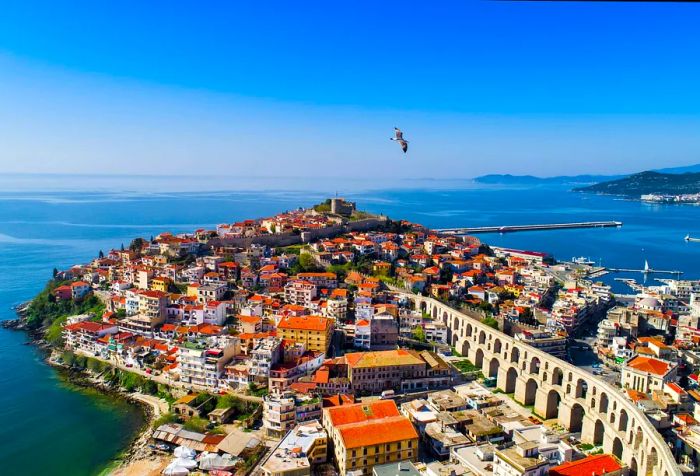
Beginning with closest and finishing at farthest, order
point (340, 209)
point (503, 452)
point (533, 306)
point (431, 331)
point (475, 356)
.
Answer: point (503, 452)
point (475, 356)
point (431, 331)
point (533, 306)
point (340, 209)

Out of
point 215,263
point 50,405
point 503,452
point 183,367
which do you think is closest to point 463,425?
point 503,452

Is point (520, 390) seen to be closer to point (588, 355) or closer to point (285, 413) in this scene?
point (588, 355)

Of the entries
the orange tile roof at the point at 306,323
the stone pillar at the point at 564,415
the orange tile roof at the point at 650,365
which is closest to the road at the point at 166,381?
the orange tile roof at the point at 306,323

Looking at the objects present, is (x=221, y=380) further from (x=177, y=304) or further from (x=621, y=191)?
(x=621, y=191)

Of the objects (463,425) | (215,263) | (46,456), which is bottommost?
(46,456)

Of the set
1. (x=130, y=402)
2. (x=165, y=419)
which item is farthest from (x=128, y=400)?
(x=165, y=419)

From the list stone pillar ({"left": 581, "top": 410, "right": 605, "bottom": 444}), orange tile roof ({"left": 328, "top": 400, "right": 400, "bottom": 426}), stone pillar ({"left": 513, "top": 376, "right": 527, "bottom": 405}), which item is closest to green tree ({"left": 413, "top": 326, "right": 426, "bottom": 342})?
stone pillar ({"left": 513, "top": 376, "right": 527, "bottom": 405})

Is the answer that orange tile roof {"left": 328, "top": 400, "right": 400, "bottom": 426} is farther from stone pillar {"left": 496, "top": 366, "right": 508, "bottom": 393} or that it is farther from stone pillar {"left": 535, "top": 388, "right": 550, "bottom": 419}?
stone pillar {"left": 496, "top": 366, "right": 508, "bottom": 393}
